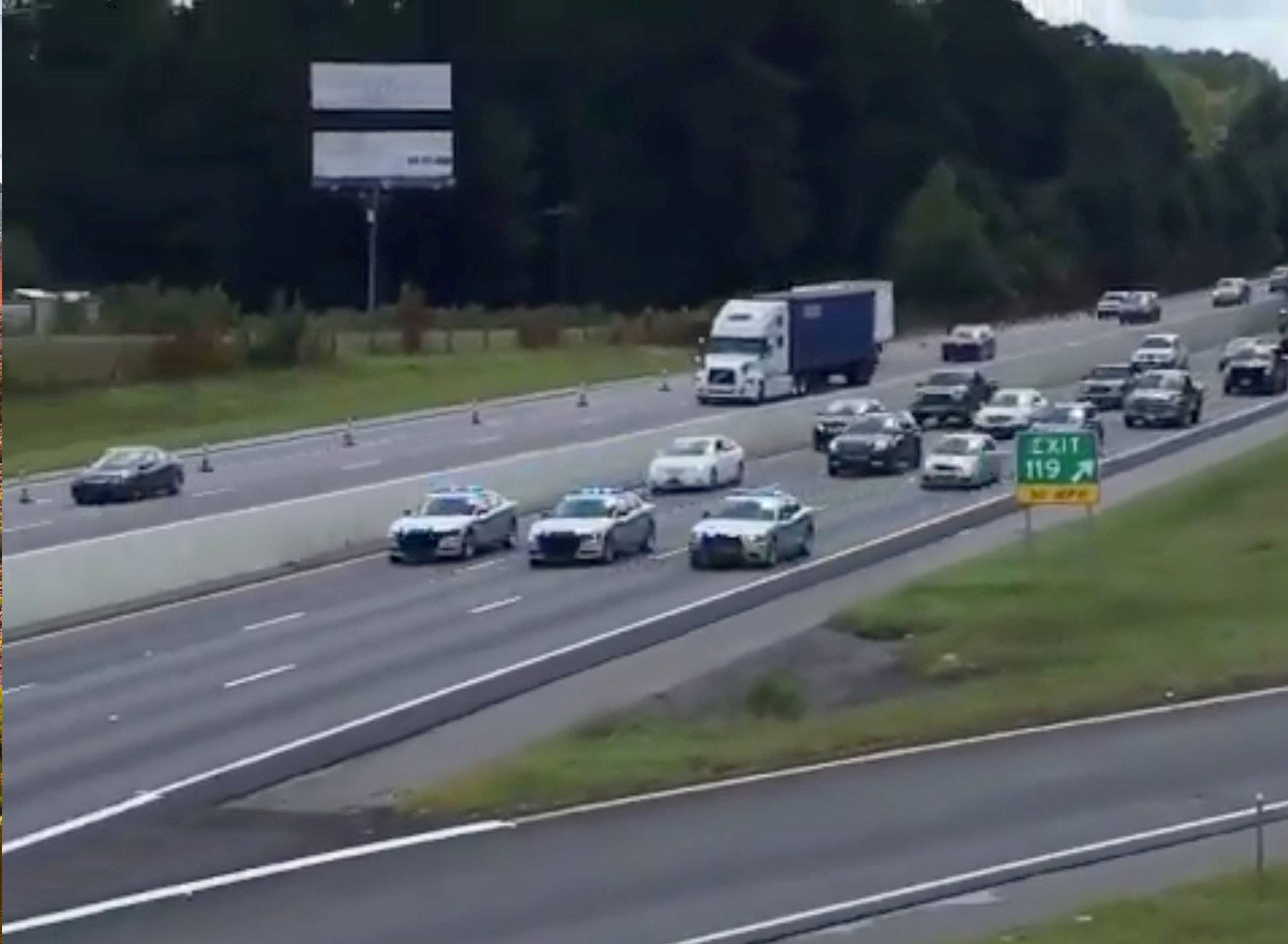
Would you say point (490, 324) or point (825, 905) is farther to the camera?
point (490, 324)

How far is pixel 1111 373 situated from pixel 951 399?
7.03 m

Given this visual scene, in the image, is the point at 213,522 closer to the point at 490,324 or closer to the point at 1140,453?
the point at 1140,453

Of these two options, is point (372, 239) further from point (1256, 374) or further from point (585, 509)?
point (585, 509)

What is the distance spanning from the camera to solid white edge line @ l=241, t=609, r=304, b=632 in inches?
1454

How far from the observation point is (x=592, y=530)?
44094mm

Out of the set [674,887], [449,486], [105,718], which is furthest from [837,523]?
[674,887]

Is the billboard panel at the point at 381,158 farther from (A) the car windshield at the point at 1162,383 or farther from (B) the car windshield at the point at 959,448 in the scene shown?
(B) the car windshield at the point at 959,448

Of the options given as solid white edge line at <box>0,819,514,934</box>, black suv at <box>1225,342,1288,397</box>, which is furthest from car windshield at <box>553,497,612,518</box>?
black suv at <box>1225,342,1288,397</box>

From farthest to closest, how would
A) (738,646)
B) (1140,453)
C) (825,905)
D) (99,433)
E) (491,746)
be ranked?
(99,433) < (1140,453) < (738,646) < (491,746) < (825,905)

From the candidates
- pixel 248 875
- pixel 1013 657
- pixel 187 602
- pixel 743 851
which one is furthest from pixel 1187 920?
pixel 187 602

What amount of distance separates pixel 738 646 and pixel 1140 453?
1027 inches

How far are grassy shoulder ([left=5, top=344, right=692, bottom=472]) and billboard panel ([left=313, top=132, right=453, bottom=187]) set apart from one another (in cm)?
674

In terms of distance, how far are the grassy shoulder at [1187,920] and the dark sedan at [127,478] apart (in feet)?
115

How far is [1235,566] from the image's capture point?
1754 inches
